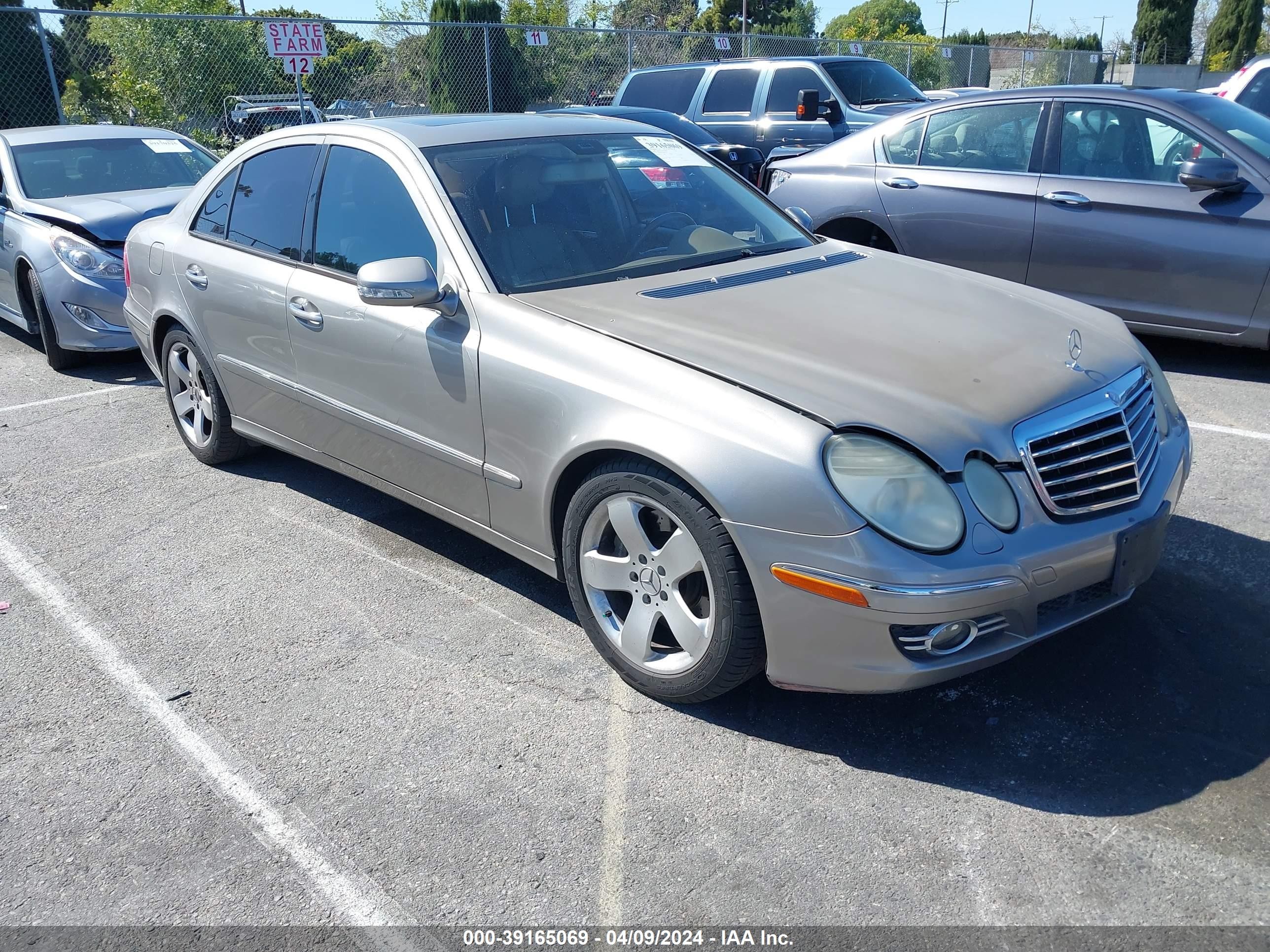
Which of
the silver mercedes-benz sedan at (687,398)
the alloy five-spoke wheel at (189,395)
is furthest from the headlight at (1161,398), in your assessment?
the alloy five-spoke wheel at (189,395)

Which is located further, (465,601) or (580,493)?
(465,601)

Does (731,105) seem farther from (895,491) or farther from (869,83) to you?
(895,491)

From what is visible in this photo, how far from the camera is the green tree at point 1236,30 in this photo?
4638 centimetres

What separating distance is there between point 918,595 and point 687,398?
800mm

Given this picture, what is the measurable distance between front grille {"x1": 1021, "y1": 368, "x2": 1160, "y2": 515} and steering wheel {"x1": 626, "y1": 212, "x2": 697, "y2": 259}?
165 centimetres

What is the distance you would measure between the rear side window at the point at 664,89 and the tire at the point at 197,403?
9502 mm

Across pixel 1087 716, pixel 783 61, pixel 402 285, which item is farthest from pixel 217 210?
pixel 783 61

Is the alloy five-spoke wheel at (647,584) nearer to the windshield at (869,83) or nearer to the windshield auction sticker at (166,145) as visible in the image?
the windshield auction sticker at (166,145)

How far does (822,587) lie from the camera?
2666 mm

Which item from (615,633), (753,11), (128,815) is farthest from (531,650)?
(753,11)

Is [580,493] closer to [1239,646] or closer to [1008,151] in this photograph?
[1239,646]

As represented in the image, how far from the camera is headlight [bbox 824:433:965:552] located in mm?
2629

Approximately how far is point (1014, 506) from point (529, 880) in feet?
5.00

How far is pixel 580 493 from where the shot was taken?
3.17 m
